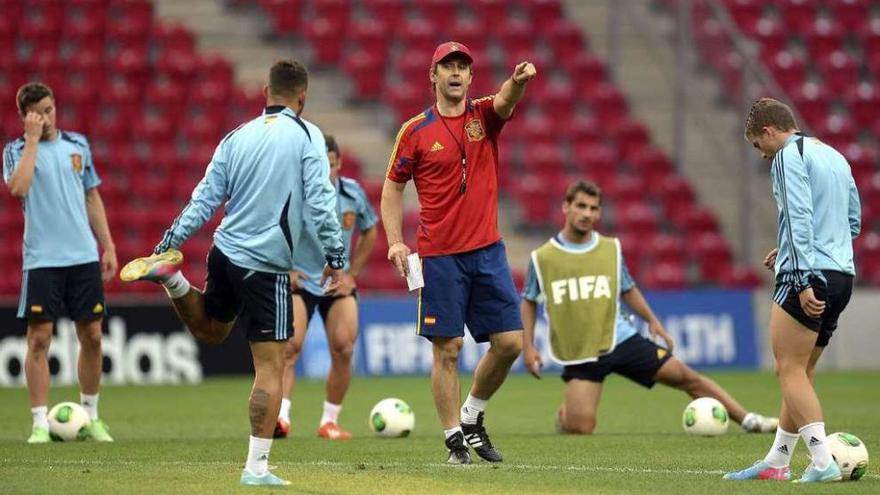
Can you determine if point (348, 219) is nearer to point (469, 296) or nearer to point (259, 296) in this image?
point (469, 296)

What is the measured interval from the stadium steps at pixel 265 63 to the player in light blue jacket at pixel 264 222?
50.8 feet

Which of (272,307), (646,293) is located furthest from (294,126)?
(646,293)

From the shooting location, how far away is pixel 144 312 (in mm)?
18531

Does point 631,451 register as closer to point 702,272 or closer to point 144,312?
point 144,312

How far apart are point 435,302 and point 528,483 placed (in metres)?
1.54

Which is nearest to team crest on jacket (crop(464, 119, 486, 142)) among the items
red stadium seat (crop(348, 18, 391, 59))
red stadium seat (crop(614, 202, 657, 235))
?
red stadium seat (crop(614, 202, 657, 235))

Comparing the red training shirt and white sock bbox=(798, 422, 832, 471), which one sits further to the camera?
the red training shirt

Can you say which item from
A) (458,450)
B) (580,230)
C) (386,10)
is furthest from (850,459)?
(386,10)

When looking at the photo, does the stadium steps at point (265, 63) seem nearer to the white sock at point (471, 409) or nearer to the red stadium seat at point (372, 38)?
the red stadium seat at point (372, 38)

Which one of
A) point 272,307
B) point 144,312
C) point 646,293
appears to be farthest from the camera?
point 646,293

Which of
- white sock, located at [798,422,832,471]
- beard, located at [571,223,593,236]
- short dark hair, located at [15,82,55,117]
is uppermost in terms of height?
short dark hair, located at [15,82,55,117]

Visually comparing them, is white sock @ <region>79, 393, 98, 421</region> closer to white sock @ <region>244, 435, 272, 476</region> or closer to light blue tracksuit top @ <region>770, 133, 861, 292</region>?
white sock @ <region>244, 435, 272, 476</region>

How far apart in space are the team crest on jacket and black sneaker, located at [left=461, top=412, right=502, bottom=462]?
1746 millimetres

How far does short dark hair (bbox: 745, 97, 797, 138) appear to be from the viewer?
8.15m
